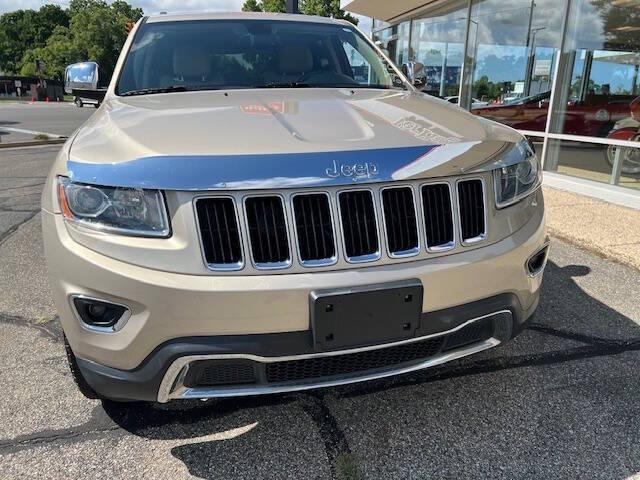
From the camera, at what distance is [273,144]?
183cm

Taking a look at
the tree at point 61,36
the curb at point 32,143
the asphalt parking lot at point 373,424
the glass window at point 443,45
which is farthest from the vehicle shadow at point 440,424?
the tree at point 61,36

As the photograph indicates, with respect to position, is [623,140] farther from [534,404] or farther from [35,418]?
[35,418]

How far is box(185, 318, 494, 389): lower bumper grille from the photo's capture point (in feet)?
6.02

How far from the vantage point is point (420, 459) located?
2.10m

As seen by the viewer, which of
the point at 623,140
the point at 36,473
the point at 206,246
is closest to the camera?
the point at 206,246

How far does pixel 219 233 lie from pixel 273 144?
0.36 metres

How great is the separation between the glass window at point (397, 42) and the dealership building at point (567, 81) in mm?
3247

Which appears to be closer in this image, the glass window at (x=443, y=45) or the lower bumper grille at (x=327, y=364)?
the lower bumper grille at (x=327, y=364)

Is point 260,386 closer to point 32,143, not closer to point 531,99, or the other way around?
point 531,99

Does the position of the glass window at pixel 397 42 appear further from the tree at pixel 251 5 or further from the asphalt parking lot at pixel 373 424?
the tree at pixel 251 5

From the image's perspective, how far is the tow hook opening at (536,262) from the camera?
218 centimetres

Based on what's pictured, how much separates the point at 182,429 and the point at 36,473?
557 mm

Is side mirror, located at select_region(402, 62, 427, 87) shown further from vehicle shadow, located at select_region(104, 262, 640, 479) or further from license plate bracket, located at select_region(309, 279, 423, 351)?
license plate bracket, located at select_region(309, 279, 423, 351)

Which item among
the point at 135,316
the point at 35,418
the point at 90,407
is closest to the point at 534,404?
the point at 135,316
